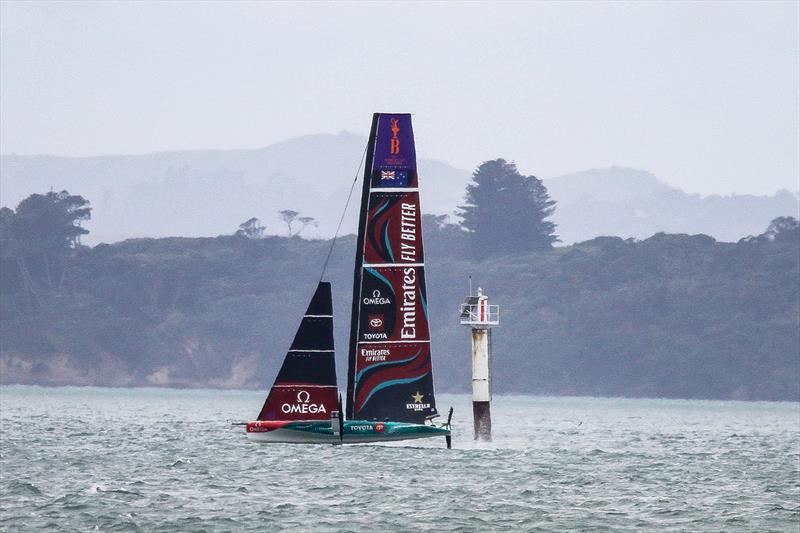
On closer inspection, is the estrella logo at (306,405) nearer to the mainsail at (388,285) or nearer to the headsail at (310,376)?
the headsail at (310,376)

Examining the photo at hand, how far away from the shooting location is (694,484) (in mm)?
47094

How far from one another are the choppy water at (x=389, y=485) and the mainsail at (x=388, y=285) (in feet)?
7.45

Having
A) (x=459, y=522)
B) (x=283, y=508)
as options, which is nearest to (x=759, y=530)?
(x=459, y=522)

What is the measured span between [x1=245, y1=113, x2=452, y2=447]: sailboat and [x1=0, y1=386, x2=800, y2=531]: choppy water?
1.21 meters

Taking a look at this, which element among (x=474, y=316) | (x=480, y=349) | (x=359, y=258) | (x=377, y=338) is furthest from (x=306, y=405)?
(x=474, y=316)

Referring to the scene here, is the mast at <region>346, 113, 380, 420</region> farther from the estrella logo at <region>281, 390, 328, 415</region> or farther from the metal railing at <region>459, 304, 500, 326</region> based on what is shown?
the metal railing at <region>459, 304, 500, 326</region>

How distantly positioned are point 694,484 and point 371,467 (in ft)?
31.4

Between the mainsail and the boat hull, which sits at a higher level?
the mainsail

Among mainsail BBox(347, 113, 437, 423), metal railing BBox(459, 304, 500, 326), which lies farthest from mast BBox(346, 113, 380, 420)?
metal railing BBox(459, 304, 500, 326)

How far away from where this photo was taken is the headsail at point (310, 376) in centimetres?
5153

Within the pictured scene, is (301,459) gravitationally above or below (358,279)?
Answer: below

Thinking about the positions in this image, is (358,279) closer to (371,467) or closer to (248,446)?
(371,467)

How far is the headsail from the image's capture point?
51531 millimetres

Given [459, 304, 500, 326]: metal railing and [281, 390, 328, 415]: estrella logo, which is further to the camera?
[459, 304, 500, 326]: metal railing
